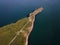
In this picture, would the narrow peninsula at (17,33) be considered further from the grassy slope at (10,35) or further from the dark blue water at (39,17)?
the dark blue water at (39,17)

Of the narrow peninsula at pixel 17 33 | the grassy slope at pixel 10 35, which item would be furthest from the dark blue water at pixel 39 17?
the grassy slope at pixel 10 35

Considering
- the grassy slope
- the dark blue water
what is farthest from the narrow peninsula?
the dark blue water

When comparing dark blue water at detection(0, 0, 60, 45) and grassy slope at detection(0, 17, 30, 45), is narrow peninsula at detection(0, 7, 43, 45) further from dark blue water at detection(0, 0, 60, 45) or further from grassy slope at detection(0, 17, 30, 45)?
dark blue water at detection(0, 0, 60, 45)

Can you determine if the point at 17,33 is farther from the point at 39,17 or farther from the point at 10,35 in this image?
the point at 39,17

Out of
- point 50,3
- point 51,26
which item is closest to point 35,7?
point 50,3

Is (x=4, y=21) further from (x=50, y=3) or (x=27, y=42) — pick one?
(x=50, y=3)

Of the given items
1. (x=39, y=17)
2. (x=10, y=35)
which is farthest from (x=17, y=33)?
(x=39, y=17)
